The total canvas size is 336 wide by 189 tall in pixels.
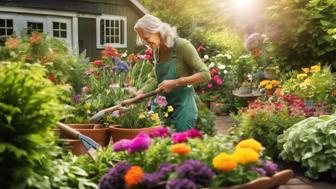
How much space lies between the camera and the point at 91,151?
305cm

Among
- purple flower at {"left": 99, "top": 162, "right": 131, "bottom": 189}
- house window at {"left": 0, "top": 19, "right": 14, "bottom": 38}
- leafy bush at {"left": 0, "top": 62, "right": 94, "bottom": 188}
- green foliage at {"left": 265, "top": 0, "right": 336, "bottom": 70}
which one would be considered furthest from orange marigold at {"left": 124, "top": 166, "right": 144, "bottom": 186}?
house window at {"left": 0, "top": 19, "right": 14, "bottom": 38}

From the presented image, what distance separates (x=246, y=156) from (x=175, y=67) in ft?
6.26

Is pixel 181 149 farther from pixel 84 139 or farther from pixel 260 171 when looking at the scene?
pixel 84 139

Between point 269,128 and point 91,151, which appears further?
point 269,128

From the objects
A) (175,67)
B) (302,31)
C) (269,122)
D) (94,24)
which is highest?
(94,24)

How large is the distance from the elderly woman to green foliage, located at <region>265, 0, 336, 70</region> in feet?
13.1

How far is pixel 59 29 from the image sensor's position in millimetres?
Result: 12016

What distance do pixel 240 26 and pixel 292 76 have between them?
40.7ft

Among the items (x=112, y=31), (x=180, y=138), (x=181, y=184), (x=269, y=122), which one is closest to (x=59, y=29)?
(x=112, y=31)

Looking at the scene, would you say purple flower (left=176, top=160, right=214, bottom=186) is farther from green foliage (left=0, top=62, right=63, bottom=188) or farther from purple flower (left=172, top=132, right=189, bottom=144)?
green foliage (left=0, top=62, right=63, bottom=188)

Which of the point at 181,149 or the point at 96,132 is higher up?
the point at 181,149

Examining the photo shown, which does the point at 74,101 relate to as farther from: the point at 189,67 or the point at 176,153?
the point at 176,153

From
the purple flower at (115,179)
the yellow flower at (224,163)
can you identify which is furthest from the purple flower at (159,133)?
the yellow flower at (224,163)

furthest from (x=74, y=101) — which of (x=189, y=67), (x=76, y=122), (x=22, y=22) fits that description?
(x=22, y=22)
